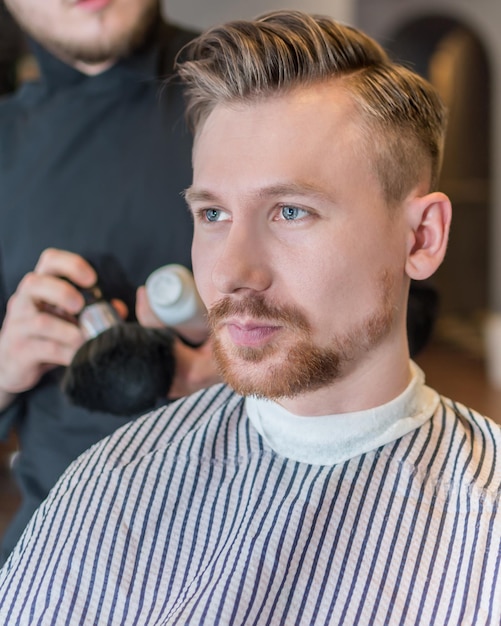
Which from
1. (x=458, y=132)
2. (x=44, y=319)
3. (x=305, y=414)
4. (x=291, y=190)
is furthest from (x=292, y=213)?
(x=458, y=132)

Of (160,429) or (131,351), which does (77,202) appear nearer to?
(131,351)

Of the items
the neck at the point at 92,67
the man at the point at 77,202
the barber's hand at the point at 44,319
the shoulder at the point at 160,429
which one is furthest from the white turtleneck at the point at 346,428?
the neck at the point at 92,67

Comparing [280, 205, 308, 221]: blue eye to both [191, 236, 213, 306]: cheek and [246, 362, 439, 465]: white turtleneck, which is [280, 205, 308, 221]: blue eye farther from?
[246, 362, 439, 465]: white turtleneck

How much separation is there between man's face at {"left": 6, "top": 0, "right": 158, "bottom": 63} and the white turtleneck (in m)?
0.69

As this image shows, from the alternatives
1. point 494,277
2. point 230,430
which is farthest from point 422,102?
point 494,277

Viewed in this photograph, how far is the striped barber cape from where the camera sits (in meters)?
1.09

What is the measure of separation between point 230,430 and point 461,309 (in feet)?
7.87

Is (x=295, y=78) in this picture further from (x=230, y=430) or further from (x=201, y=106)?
(x=230, y=430)

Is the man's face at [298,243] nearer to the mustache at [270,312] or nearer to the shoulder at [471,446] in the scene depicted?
the mustache at [270,312]

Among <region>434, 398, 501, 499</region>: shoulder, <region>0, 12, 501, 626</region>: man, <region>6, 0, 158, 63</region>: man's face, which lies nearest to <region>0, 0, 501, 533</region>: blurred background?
<region>6, 0, 158, 63</region>: man's face

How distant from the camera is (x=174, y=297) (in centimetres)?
140

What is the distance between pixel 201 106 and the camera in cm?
130

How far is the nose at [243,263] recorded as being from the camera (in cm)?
110

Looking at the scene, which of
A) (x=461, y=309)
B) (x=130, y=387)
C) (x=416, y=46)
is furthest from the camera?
(x=416, y=46)
